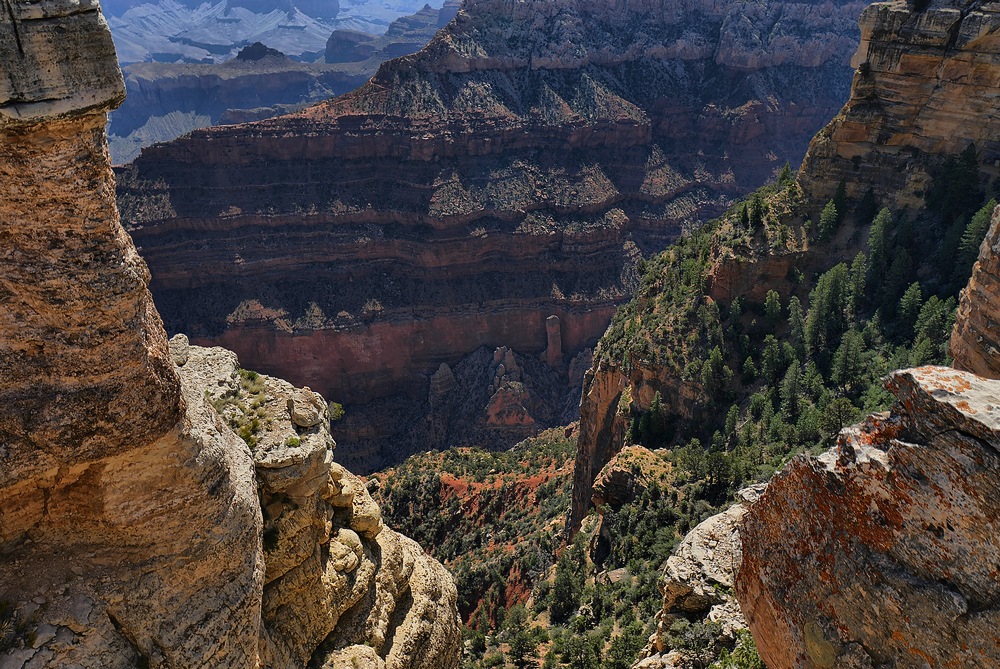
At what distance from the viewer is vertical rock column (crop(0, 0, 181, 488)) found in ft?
40.0

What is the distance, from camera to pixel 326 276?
3593 inches

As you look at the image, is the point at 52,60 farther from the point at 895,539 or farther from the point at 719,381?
the point at 719,381

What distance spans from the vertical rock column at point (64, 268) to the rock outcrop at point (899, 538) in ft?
47.5

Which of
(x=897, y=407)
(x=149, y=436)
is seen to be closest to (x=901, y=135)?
(x=897, y=407)

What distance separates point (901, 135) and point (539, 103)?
2979 inches

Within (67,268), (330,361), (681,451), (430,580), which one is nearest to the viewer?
(67,268)

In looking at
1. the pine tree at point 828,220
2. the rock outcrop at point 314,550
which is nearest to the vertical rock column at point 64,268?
the rock outcrop at point 314,550

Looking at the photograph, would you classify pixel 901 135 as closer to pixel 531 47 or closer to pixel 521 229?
pixel 521 229

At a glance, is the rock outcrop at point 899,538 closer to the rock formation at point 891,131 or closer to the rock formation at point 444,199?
the rock formation at point 891,131

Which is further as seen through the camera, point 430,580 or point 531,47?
point 531,47

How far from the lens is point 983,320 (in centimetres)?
1978

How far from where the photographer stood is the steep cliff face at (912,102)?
119ft

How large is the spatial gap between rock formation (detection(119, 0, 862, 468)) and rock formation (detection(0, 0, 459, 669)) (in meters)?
68.3

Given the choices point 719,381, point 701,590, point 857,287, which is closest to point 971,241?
point 857,287
